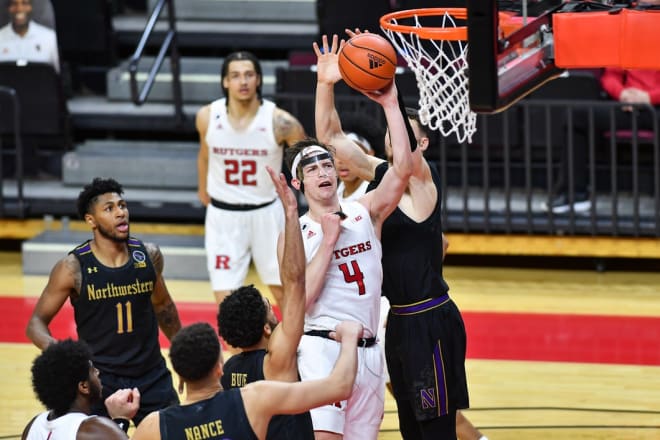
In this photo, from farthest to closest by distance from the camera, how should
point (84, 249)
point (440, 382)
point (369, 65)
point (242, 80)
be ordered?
point (242, 80)
point (84, 249)
point (440, 382)
point (369, 65)

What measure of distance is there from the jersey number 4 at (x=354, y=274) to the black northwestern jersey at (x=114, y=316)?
1.06m

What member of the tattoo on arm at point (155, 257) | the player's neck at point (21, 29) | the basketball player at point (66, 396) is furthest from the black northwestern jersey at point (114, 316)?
the player's neck at point (21, 29)

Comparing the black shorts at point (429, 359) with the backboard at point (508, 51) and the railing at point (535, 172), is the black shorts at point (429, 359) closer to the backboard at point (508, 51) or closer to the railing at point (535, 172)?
the backboard at point (508, 51)

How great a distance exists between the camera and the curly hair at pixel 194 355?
14.1 ft

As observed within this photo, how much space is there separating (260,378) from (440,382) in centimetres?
105

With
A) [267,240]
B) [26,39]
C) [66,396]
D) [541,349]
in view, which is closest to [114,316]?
[66,396]


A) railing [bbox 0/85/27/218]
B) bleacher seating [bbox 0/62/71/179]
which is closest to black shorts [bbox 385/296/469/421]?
railing [bbox 0/85/27/218]

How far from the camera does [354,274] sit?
17.4ft

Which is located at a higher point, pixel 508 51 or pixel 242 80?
pixel 508 51

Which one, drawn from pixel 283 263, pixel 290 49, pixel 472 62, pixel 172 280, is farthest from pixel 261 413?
pixel 290 49

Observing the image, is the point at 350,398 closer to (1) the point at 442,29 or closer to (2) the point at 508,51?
(2) the point at 508,51

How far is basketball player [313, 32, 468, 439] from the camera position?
216 inches

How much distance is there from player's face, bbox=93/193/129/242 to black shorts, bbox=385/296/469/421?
4.34ft

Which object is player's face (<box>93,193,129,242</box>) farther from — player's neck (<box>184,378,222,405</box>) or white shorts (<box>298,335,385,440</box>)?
player's neck (<box>184,378,222,405</box>)
